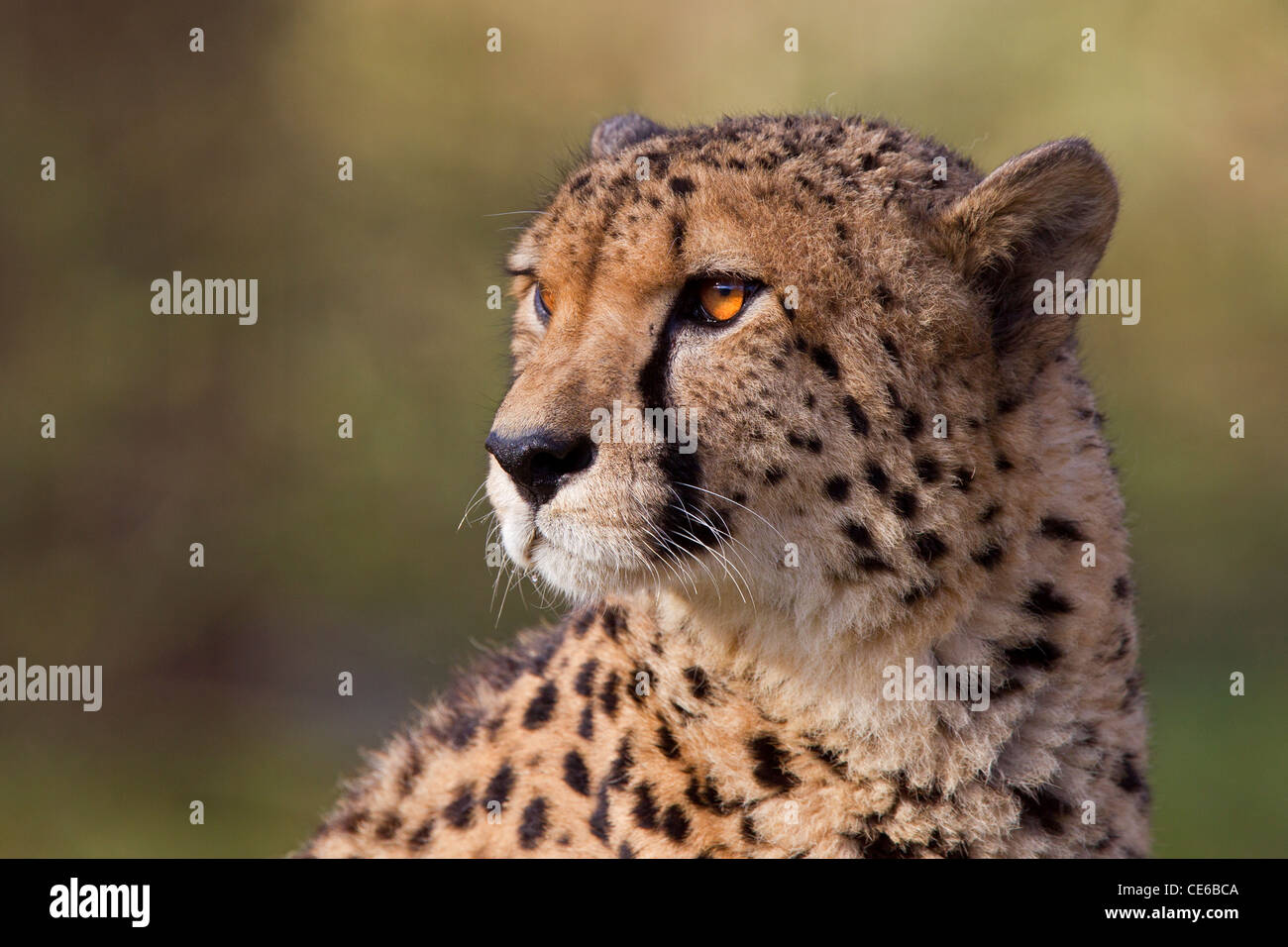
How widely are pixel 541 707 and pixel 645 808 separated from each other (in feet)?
1.32

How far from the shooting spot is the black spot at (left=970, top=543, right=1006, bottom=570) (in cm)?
261

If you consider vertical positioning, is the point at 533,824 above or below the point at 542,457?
below

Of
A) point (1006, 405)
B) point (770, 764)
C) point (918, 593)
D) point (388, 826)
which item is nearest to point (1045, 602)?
point (918, 593)

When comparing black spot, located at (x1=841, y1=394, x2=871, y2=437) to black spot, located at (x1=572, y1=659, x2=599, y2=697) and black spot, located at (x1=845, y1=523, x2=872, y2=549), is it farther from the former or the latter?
black spot, located at (x1=572, y1=659, x2=599, y2=697)

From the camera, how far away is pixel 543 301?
9.69ft

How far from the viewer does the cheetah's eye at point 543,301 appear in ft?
9.40

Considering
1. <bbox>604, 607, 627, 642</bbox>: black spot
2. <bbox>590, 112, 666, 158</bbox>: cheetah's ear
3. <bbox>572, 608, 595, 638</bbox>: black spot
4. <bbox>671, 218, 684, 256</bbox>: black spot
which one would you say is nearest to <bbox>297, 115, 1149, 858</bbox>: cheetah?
<bbox>671, 218, 684, 256</bbox>: black spot

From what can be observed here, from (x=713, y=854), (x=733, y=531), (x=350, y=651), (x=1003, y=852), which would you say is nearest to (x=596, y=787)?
(x=713, y=854)

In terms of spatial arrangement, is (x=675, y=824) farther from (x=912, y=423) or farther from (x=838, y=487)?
(x=912, y=423)

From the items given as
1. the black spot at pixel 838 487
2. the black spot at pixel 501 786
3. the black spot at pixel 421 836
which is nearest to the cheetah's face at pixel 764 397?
the black spot at pixel 838 487

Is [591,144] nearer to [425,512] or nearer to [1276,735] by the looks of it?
[425,512]

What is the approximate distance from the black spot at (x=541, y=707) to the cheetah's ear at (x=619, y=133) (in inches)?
46.1

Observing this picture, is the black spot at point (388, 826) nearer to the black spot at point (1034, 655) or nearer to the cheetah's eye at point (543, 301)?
the cheetah's eye at point (543, 301)

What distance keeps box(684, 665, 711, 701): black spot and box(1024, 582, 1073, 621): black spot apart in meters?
0.61
